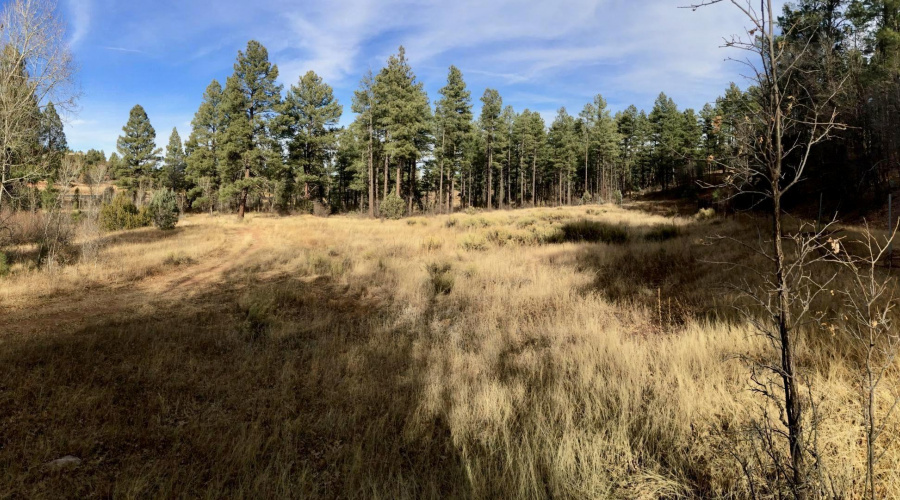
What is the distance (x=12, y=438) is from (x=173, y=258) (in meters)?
11.4

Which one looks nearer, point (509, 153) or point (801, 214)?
point (801, 214)

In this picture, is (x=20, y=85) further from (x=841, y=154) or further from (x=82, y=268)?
(x=841, y=154)

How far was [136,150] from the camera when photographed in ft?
131

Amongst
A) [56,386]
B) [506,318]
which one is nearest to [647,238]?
[506,318]

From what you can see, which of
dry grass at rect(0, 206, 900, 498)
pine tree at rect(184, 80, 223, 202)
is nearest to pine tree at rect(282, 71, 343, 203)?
pine tree at rect(184, 80, 223, 202)

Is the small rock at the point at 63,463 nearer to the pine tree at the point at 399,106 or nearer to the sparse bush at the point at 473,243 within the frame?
the sparse bush at the point at 473,243

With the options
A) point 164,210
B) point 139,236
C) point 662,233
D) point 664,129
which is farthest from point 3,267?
point 664,129

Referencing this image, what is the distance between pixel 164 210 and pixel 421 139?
23.0 m

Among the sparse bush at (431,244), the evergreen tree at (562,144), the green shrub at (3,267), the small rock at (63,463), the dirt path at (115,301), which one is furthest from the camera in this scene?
the evergreen tree at (562,144)

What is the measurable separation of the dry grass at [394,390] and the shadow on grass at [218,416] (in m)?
0.02

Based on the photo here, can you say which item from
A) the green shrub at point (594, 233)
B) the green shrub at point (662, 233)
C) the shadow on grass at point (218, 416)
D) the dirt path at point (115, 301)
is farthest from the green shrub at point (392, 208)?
the shadow on grass at point (218, 416)

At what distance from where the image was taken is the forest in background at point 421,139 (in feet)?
65.6

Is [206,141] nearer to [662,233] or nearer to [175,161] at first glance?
[175,161]

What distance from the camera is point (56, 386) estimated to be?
4734 millimetres
